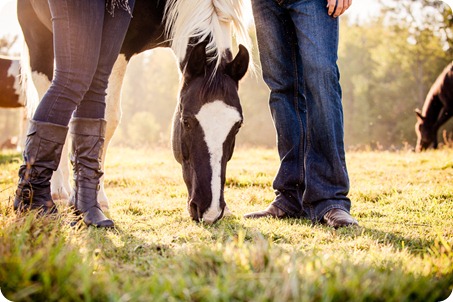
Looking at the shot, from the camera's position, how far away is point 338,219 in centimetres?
274

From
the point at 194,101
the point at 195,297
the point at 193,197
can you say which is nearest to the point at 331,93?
the point at 194,101

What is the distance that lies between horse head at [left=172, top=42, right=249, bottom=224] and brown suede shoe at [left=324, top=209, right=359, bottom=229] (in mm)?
718

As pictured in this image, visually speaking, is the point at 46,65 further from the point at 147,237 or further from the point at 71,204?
the point at 147,237

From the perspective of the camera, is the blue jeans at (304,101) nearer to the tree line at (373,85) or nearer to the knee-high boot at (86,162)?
the knee-high boot at (86,162)

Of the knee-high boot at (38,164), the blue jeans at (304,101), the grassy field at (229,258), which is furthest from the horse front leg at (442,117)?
the knee-high boot at (38,164)

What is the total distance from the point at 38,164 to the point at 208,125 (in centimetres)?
96

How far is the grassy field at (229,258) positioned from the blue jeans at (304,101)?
0.30m

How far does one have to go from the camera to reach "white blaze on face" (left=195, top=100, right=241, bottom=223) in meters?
2.55

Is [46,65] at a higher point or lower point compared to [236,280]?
higher

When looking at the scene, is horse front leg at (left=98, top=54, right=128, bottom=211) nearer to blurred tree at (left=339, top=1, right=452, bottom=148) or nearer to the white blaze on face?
the white blaze on face

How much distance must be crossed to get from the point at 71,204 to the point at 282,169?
60.7 inches

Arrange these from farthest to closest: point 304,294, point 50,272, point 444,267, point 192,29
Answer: point 192,29
point 444,267
point 50,272
point 304,294

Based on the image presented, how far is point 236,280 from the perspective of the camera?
1313mm

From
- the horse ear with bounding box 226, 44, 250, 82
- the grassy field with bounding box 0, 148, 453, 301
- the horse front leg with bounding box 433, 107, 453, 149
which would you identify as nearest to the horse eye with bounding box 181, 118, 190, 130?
the horse ear with bounding box 226, 44, 250, 82
